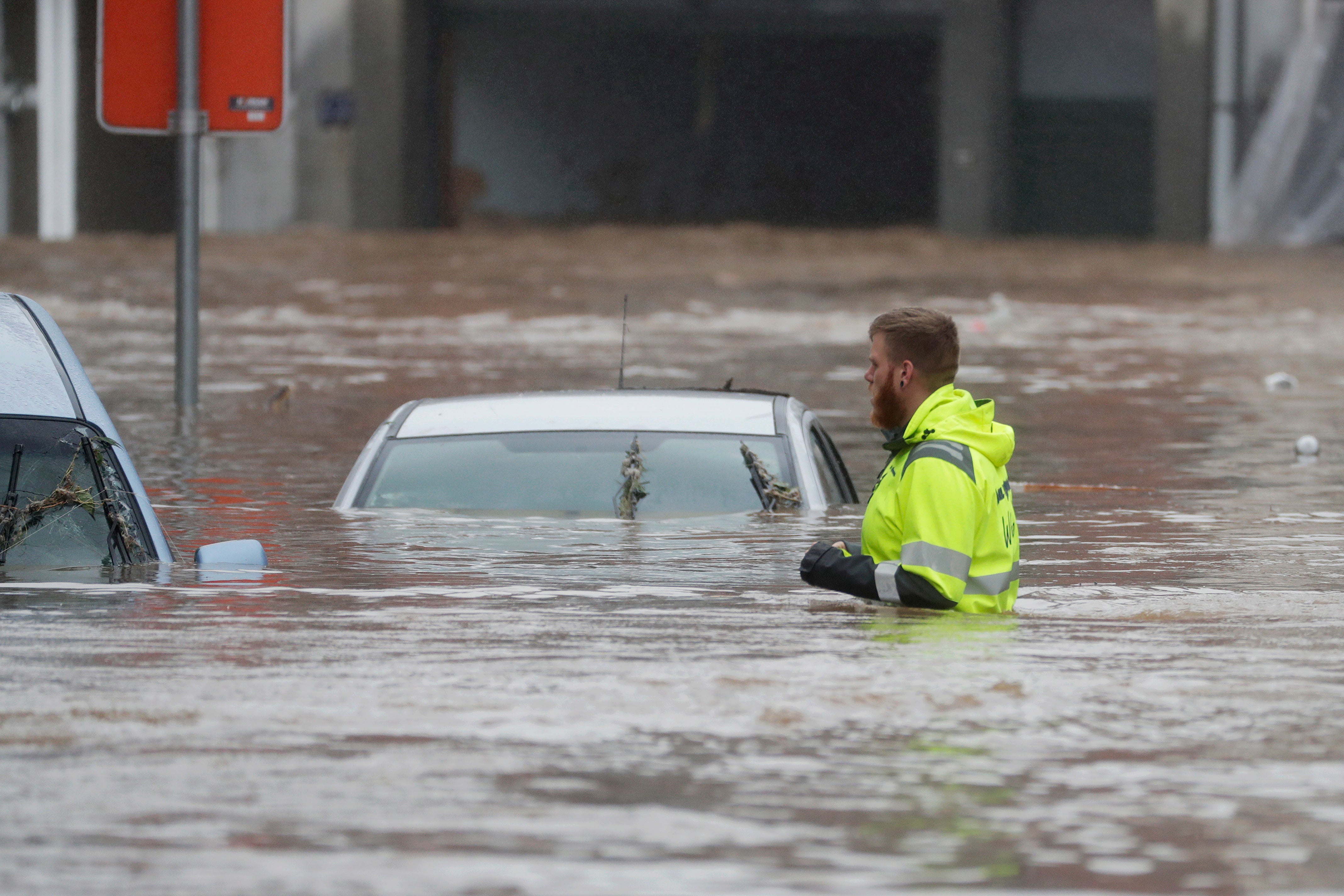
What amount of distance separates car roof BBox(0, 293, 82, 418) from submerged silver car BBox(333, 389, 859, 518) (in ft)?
4.93

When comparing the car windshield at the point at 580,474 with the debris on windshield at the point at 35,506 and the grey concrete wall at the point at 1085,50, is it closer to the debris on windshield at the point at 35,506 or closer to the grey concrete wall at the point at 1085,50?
the debris on windshield at the point at 35,506

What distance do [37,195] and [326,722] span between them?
2964 centimetres

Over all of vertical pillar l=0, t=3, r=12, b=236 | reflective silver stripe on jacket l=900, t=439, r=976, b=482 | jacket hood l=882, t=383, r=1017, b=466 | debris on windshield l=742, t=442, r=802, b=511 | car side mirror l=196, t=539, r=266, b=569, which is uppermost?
vertical pillar l=0, t=3, r=12, b=236

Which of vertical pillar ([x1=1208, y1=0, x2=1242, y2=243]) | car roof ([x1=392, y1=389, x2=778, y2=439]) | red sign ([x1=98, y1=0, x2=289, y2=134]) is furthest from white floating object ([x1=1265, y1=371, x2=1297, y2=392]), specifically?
vertical pillar ([x1=1208, y1=0, x2=1242, y2=243])

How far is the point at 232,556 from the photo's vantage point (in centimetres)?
643

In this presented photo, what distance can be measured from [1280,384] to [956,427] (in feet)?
40.6

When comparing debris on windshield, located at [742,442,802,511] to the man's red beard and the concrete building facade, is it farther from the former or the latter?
the concrete building facade

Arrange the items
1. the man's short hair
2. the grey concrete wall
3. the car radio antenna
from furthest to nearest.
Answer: the grey concrete wall, the car radio antenna, the man's short hair

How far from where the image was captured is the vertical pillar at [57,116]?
33219 millimetres

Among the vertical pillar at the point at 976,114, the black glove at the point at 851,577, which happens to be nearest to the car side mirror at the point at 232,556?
the black glove at the point at 851,577

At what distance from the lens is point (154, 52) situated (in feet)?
47.6

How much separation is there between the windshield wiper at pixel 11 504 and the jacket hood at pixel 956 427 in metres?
2.24

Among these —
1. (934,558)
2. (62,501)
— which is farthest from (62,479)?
(934,558)

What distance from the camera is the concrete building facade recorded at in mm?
35781
